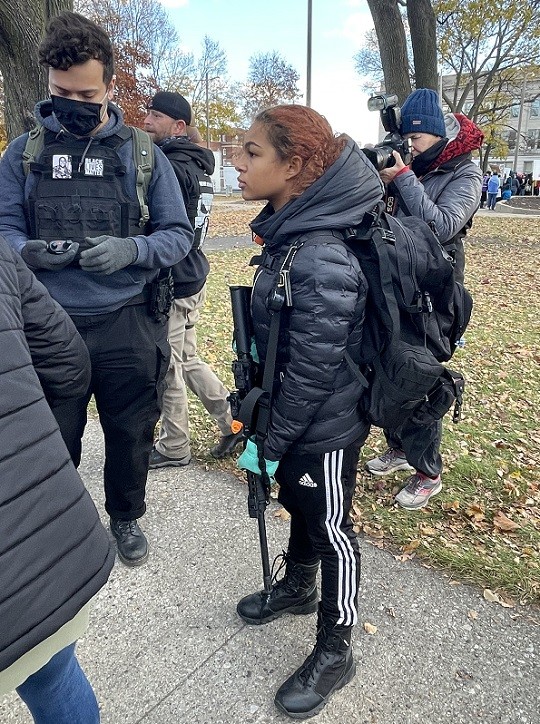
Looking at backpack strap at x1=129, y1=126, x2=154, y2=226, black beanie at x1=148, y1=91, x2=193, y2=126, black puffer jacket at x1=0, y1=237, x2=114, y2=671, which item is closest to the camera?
Result: black puffer jacket at x1=0, y1=237, x2=114, y2=671

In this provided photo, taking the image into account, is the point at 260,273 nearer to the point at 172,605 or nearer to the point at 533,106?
the point at 172,605

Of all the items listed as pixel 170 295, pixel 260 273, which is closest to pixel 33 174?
pixel 170 295

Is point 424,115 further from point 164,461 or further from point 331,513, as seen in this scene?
point 164,461

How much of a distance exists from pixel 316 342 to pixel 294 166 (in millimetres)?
579

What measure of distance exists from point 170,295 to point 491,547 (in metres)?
2.05

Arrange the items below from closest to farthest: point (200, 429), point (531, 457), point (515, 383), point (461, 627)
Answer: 1. point (461, 627)
2. point (531, 457)
3. point (200, 429)
4. point (515, 383)

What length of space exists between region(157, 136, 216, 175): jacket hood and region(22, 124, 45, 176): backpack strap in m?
0.92

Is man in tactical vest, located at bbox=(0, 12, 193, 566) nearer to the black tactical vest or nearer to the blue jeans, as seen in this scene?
the black tactical vest

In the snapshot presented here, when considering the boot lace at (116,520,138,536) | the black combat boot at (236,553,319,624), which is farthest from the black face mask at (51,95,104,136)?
the black combat boot at (236,553,319,624)

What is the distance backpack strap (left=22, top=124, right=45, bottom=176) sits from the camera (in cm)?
232

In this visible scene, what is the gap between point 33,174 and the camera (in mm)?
A: 2336

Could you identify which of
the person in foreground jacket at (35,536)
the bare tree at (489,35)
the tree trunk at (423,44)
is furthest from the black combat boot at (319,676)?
the bare tree at (489,35)

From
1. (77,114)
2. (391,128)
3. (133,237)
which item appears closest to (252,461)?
(133,237)

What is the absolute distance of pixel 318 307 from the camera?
5.71ft
